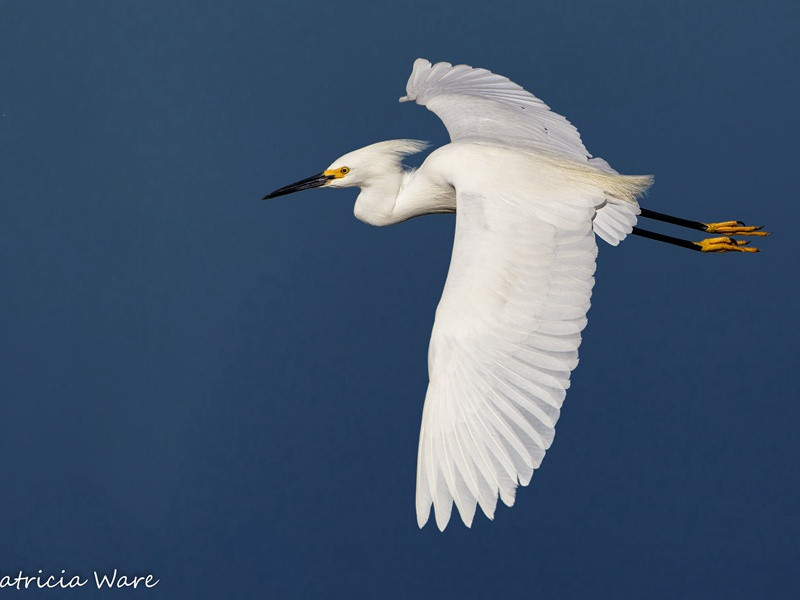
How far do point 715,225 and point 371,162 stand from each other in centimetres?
121

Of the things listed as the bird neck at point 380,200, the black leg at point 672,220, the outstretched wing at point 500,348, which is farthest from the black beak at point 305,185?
the black leg at point 672,220

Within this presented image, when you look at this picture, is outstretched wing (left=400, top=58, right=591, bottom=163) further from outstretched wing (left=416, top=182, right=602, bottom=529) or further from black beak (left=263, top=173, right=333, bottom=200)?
outstretched wing (left=416, top=182, right=602, bottom=529)

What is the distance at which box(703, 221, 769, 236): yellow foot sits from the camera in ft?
12.6

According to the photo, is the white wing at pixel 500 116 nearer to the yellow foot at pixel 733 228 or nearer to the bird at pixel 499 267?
the bird at pixel 499 267

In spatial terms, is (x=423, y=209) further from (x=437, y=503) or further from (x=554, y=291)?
(x=437, y=503)

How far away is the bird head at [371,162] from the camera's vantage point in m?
3.69

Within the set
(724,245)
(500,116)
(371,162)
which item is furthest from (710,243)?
(371,162)

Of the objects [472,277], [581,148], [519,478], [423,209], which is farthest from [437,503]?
[581,148]

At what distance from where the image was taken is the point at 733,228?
12.7ft

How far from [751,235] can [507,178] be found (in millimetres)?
1148

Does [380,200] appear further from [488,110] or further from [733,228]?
[733,228]

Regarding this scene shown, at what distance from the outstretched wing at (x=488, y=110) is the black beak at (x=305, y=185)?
17.5 inches

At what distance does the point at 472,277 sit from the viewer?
2771mm

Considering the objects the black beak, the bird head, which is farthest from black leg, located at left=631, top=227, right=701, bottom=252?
the black beak
